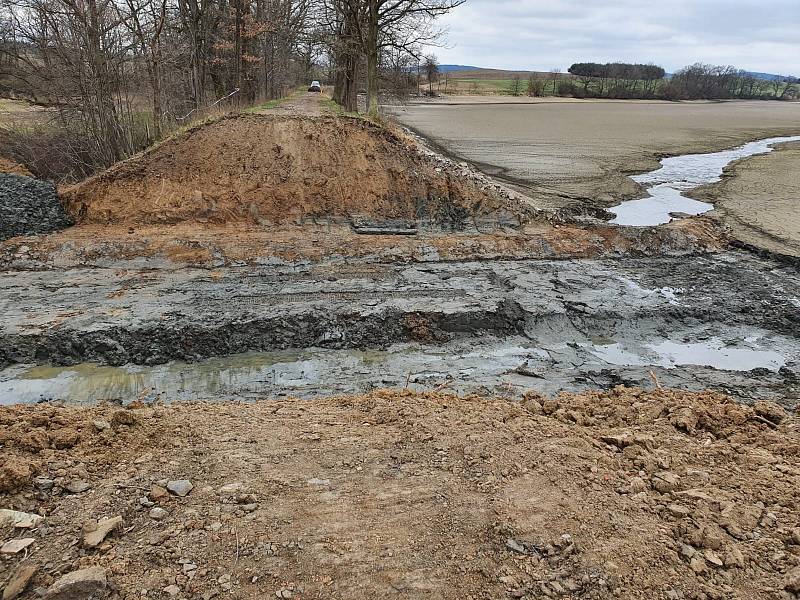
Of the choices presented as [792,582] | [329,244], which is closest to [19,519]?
[792,582]

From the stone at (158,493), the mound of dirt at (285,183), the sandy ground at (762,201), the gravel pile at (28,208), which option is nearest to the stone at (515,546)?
the stone at (158,493)

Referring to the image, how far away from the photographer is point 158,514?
377 centimetres

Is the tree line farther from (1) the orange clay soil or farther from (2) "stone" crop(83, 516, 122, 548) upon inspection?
(2) "stone" crop(83, 516, 122, 548)

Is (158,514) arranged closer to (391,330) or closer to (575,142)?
(391,330)

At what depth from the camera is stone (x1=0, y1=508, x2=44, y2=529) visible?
3602mm

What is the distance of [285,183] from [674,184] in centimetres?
1366

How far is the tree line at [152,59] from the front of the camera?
13.6 meters

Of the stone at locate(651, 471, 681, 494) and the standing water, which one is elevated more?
the standing water

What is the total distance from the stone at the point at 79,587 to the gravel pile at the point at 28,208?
1044cm

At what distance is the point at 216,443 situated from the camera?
4.83m

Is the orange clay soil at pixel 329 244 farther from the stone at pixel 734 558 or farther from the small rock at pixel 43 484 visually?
the stone at pixel 734 558

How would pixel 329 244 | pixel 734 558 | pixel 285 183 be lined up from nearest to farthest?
pixel 734 558 → pixel 329 244 → pixel 285 183

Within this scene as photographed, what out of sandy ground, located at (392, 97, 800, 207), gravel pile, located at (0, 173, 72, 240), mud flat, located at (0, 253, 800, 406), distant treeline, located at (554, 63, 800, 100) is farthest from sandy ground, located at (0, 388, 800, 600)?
distant treeline, located at (554, 63, 800, 100)

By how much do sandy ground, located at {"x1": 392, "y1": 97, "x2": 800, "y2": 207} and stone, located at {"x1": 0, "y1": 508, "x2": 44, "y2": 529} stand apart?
44.4ft
